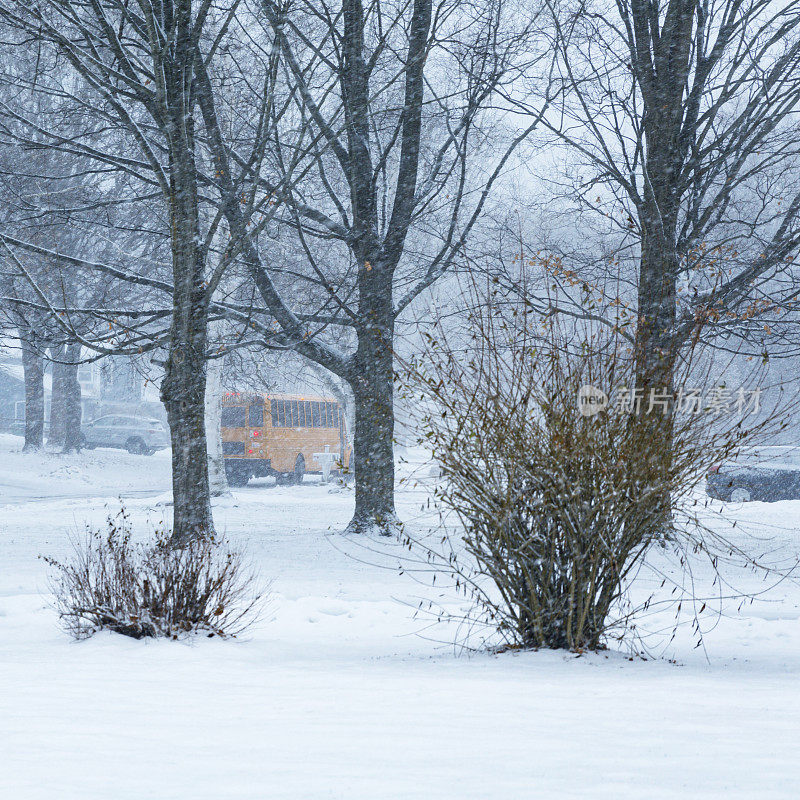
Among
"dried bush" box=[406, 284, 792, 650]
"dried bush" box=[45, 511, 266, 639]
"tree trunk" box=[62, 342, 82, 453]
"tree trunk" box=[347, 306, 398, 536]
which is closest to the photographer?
"dried bush" box=[406, 284, 792, 650]

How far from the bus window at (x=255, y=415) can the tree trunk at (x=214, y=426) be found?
732 cm

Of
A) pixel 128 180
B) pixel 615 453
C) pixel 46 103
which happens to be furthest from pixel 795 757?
pixel 46 103

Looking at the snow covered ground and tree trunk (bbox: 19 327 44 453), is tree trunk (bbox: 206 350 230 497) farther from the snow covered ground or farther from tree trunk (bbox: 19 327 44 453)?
tree trunk (bbox: 19 327 44 453)

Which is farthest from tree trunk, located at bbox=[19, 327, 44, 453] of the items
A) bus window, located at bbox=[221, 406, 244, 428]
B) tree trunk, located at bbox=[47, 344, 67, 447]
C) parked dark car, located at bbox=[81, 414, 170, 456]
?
bus window, located at bbox=[221, 406, 244, 428]

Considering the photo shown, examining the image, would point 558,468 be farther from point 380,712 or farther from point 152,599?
point 152,599

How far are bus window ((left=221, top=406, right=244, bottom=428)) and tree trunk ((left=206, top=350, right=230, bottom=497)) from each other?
24.0 ft

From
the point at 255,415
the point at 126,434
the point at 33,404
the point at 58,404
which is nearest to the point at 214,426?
the point at 255,415

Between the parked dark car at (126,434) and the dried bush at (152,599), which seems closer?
the dried bush at (152,599)

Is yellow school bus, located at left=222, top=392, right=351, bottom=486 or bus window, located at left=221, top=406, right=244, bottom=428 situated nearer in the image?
yellow school bus, located at left=222, top=392, right=351, bottom=486

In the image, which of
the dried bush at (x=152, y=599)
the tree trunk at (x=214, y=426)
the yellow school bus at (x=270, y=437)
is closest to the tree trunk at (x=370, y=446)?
the dried bush at (x=152, y=599)

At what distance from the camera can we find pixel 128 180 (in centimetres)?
2033

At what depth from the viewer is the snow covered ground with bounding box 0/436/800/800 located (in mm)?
2982

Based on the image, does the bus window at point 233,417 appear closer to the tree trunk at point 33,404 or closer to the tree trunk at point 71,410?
the tree trunk at point 71,410

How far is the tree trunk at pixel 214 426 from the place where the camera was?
17156 mm
